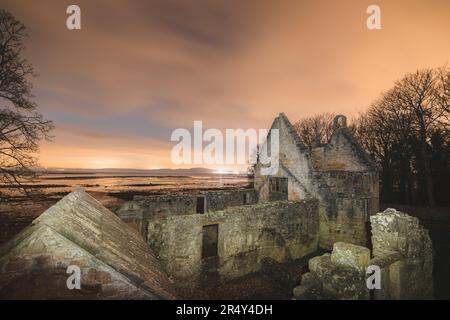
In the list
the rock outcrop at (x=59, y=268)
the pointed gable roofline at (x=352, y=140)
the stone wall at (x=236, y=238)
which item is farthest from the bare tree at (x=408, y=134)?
the rock outcrop at (x=59, y=268)

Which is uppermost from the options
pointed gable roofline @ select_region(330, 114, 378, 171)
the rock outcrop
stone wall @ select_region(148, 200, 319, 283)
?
pointed gable roofline @ select_region(330, 114, 378, 171)

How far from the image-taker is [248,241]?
1026cm

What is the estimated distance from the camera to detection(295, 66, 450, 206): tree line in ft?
78.9

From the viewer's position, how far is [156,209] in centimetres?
1362

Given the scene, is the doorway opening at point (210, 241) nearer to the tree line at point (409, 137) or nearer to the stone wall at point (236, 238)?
the stone wall at point (236, 238)

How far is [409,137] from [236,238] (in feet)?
99.2

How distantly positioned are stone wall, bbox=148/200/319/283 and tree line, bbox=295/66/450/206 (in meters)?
14.6

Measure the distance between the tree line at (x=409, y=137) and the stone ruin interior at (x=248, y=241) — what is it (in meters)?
10.4

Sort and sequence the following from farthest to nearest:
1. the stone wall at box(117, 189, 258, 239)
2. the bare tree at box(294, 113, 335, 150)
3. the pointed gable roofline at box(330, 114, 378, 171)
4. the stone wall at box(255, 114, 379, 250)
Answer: the bare tree at box(294, 113, 335, 150) < the pointed gable roofline at box(330, 114, 378, 171) < the stone wall at box(255, 114, 379, 250) < the stone wall at box(117, 189, 258, 239)

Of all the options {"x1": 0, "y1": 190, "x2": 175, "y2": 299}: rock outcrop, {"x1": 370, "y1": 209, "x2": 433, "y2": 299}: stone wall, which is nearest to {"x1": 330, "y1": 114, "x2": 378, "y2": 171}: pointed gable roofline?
{"x1": 370, "y1": 209, "x2": 433, "y2": 299}: stone wall

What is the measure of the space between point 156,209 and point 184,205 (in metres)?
1.98

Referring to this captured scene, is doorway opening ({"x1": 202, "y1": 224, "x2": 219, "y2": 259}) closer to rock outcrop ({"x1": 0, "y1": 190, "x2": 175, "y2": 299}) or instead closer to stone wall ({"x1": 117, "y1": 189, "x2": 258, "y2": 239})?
stone wall ({"x1": 117, "y1": 189, "x2": 258, "y2": 239})
